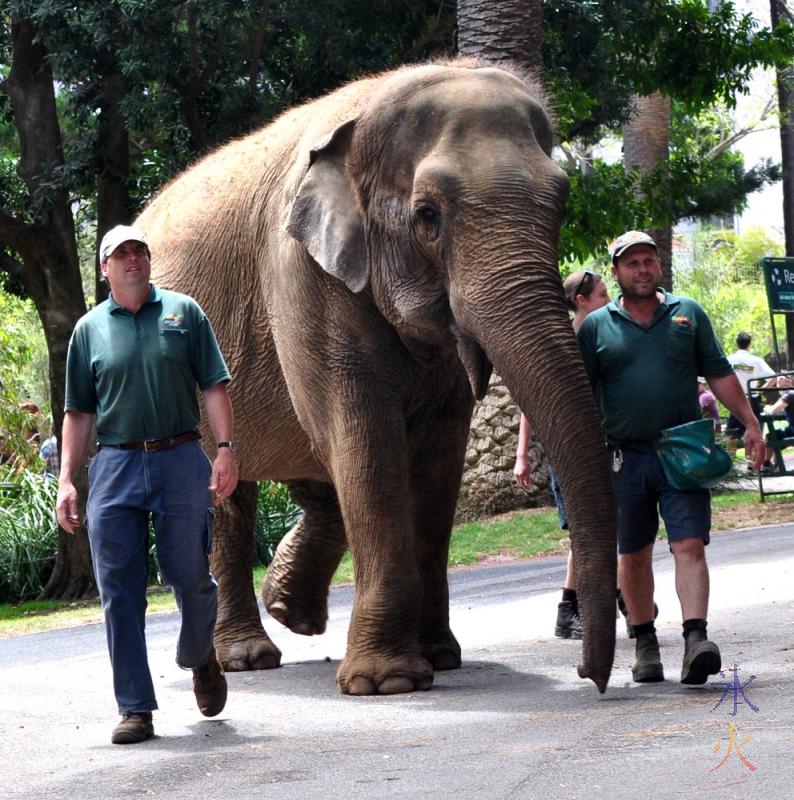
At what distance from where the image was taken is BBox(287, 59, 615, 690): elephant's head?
691cm

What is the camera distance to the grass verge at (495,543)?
626 inches

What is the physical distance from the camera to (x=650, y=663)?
757 centimetres

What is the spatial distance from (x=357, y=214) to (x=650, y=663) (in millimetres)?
2493

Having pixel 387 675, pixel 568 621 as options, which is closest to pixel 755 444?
pixel 387 675

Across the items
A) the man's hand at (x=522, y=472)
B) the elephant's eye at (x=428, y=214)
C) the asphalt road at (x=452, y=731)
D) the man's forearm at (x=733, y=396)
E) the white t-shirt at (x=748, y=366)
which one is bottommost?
the asphalt road at (x=452, y=731)

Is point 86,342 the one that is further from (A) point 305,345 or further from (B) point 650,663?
(B) point 650,663

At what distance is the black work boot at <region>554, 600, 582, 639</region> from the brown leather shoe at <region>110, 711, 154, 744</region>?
3250mm

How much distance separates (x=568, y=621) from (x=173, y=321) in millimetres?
3548

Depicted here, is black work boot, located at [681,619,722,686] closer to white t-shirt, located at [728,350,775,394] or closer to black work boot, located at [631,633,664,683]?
black work boot, located at [631,633,664,683]

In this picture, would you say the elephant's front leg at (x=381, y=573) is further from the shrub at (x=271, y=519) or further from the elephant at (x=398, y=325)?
the shrub at (x=271, y=519)

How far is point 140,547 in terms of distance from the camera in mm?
7020

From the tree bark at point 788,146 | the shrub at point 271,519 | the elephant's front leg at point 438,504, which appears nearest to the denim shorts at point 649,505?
the elephant's front leg at point 438,504

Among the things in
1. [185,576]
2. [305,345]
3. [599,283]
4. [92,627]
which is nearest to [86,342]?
[185,576]

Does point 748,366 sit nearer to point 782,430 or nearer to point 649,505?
point 782,430
